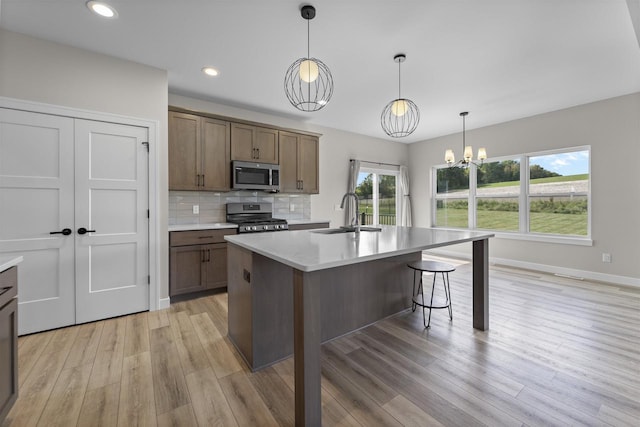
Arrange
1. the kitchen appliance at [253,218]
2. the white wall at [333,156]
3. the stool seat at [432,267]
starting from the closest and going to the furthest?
the stool seat at [432,267]
the kitchen appliance at [253,218]
the white wall at [333,156]

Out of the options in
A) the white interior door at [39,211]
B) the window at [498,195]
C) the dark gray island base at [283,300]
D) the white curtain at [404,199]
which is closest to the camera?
the dark gray island base at [283,300]

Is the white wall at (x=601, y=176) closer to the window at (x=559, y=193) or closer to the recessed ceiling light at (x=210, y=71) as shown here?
the window at (x=559, y=193)

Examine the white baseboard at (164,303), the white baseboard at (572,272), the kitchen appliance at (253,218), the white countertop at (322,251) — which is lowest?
the white baseboard at (164,303)

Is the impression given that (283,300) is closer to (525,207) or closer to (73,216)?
(73,216)

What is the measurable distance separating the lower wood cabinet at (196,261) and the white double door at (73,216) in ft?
1.02

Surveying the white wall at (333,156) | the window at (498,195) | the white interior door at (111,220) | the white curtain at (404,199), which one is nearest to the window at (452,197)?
the window at (498,195)

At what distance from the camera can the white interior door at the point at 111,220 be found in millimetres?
2615

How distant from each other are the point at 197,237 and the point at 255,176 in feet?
4.02

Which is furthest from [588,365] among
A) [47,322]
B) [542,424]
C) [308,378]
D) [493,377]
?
[47,322]

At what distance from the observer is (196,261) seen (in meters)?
3.33

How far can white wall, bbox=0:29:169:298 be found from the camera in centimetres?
235

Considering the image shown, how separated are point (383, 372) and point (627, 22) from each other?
11.3ft

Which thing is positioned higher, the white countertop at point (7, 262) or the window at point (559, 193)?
the window at point (559, 193)

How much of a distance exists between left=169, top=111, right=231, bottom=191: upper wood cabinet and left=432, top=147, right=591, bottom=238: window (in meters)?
4.70
